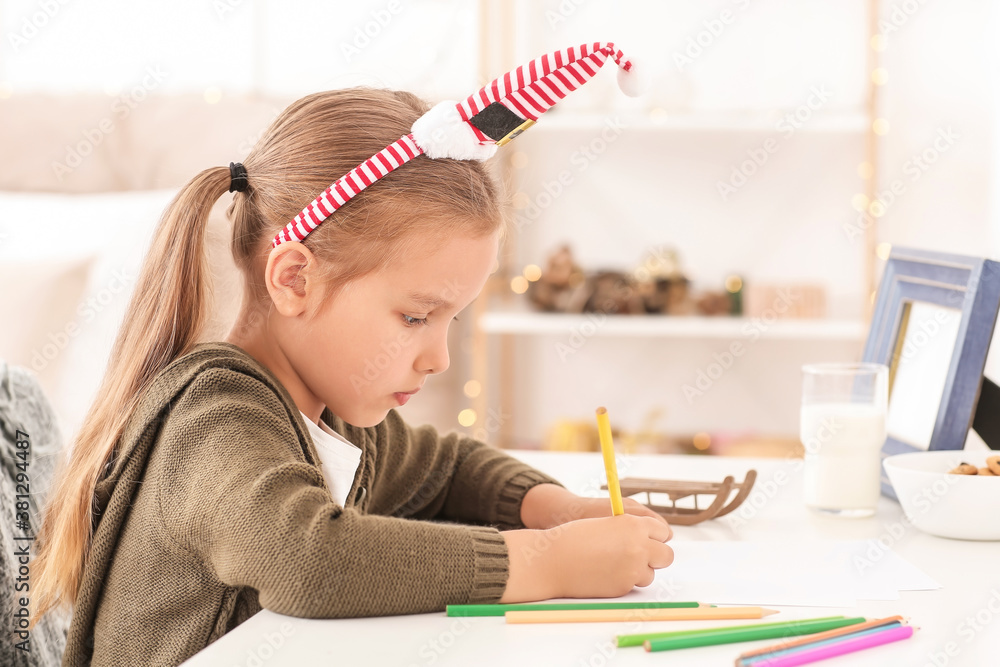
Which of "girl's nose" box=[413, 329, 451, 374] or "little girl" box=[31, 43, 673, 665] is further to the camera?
→ "girl's nose" box=[413, 329, 451, 374]

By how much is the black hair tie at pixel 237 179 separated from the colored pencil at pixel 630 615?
17.6 inches

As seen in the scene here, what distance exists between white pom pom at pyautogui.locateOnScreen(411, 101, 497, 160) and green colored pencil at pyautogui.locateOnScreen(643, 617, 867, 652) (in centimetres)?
40

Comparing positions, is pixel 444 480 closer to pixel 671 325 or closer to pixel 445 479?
pixel 445 479

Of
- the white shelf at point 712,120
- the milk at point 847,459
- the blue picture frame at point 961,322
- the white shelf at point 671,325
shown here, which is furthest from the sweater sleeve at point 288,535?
the white shelf at point 712,120

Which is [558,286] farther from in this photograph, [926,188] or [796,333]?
[926,188]

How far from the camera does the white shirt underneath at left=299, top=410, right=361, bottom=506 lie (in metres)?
0.84

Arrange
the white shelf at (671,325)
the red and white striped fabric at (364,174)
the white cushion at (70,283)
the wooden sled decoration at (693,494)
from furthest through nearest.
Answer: the white shelf at (671,325) < the white cushion at (70,283) < the wooden sled decoration at (693,494) < the red and white striped fabric at (364,174)

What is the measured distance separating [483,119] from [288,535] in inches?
13.8

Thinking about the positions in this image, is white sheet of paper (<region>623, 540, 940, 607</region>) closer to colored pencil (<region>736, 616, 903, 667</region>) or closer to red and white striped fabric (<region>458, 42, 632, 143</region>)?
colored pencil (<region>736, 616, 903, 667</region>)

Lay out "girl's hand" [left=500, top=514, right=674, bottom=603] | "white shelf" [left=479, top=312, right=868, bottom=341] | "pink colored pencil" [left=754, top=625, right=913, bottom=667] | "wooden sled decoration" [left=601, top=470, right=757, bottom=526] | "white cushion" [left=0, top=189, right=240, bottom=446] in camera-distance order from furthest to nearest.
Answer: "white shelf" [left=479, top=312, right=868, bottom=341]
"white cushion" [left=0, top=189, right=240, bottom=446]
"wooden sled decoration" [left=601, top=470, right=757, bottom=526]
"girl's hand" [left=500, top=514, right=674, bottom=603]
"pink colored pencil" [left=754, top=625, right=913, bottom=667]

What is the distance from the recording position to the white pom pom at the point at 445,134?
2.55ft

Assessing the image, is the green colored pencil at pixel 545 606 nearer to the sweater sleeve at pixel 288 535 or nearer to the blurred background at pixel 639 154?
the sweater sleeve at pixel 288 535

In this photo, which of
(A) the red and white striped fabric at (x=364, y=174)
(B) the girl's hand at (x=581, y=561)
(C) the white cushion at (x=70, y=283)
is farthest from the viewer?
(C) the white cushion at (x=70, y=283)

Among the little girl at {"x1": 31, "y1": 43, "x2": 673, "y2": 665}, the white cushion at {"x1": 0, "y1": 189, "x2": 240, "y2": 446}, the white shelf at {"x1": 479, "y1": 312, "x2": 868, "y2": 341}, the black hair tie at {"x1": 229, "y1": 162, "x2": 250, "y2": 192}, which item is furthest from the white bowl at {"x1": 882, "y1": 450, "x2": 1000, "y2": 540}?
the white shelf at {"x1": 479, "y1": 312, "x2": 868, "y2": 341}
